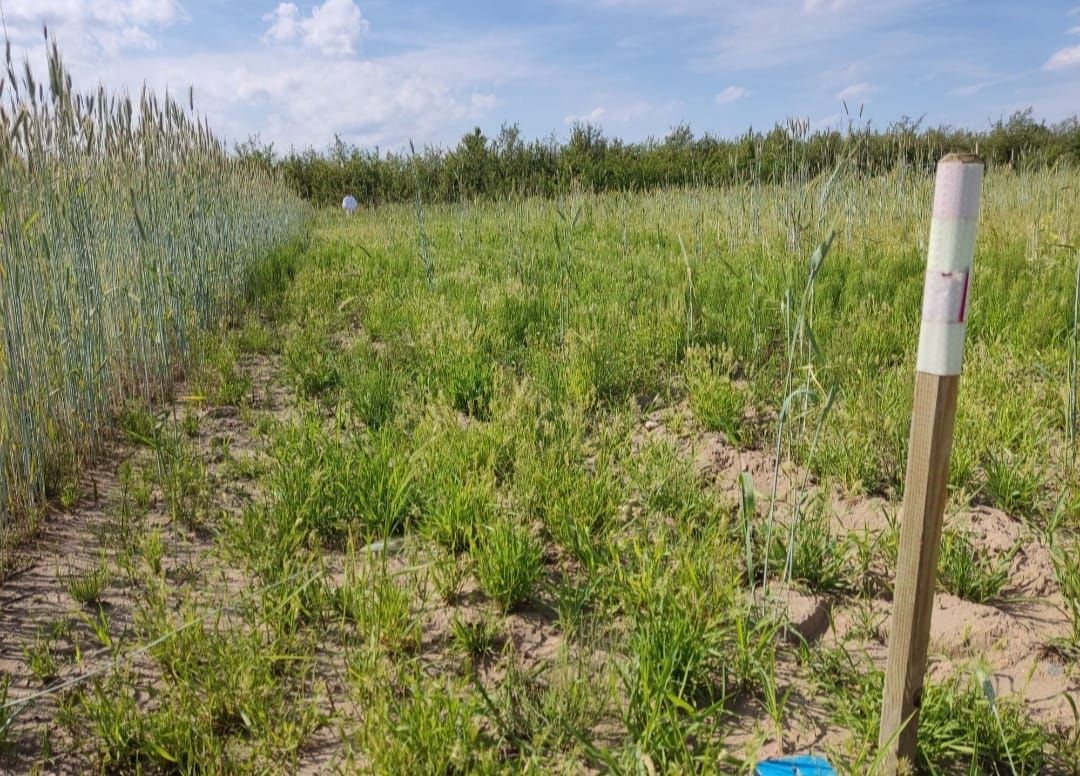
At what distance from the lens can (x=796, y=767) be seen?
160cm

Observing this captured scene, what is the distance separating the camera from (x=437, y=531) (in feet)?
8.29

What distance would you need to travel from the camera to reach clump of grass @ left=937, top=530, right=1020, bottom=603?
2.20m

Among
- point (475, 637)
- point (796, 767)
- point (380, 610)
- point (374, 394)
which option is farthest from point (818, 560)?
point (374, 394)

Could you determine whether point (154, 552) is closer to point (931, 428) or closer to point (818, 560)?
point (818, 560)

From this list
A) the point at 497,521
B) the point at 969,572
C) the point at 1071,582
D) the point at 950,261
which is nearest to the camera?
the point at 950,261

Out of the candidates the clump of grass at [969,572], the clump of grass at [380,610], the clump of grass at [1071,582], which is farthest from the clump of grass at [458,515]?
the clump of grass at [1071,582]

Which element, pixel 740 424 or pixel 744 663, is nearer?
pixel 744 663

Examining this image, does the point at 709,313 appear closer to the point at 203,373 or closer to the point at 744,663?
the point at 744,663

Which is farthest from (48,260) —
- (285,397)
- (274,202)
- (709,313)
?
(274,202)

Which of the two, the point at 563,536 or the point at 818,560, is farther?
the point at 563,536

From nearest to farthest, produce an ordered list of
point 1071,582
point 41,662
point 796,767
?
point 796,767 < point 41,662 < point 1071,582

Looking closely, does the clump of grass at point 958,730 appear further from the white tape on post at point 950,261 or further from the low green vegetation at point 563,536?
the white tape on post at point 950,261

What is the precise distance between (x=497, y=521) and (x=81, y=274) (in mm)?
2453

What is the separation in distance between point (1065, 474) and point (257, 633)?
2.94 meters
